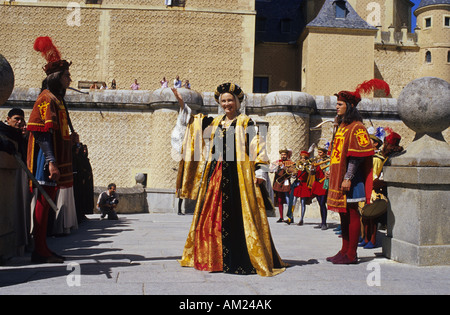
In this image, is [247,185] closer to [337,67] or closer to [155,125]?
[155,125]

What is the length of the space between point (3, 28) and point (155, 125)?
1595 cm

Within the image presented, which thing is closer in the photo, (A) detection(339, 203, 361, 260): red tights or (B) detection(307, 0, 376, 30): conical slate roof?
(A) detection(339, 203, 361, 260): red tights

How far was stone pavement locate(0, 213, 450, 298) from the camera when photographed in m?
3.53

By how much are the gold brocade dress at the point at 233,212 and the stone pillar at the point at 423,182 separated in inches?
59.9

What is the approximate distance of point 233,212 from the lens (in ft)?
14.9

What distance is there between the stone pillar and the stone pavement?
22cm

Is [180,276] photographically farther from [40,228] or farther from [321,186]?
[321,186]

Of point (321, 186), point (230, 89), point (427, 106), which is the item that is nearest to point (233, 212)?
point (230, 89)

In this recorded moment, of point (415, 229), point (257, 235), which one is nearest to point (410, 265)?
point (415, 229)

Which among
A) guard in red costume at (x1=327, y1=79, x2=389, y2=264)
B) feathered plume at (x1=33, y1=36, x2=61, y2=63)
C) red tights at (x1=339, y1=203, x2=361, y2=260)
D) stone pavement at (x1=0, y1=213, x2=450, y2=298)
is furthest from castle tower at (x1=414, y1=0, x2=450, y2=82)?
feathered plume at (x1=33, y1=36, x2=61, y2=63)

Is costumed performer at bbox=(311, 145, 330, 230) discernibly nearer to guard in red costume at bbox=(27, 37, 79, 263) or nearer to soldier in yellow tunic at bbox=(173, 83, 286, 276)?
soldier in yellow tunic at bbox=(173, 83, 286, 276)

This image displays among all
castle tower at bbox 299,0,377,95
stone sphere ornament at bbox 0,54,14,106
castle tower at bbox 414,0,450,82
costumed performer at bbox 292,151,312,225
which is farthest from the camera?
castle tower at bbox 414,0,450,82

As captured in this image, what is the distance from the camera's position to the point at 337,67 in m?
28.0

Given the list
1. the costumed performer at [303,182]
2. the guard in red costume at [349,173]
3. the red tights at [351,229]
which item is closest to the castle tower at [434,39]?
the costumed performer at [303,182]
